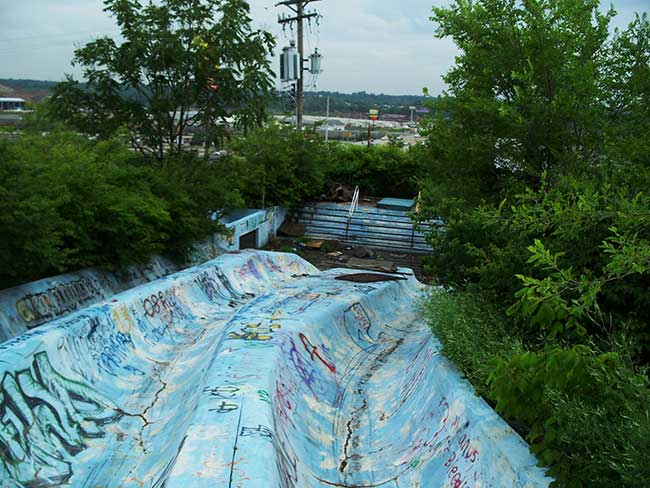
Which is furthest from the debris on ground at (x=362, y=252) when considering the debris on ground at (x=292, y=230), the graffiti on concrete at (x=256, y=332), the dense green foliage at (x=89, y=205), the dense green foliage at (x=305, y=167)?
the graffiti on concrete at (x=256, y=332)

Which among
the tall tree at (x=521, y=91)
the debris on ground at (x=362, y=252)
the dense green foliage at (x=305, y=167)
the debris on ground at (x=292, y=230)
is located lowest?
the debris on ground at (x=292, y=230)

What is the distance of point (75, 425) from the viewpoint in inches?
255

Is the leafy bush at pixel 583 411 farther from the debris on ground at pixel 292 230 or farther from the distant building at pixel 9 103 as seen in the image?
the distant building at pixel 9 103

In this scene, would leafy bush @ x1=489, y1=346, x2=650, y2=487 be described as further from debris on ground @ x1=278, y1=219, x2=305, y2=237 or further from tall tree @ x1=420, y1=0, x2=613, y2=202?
debris on ground @ x1=278, y1=219, x2=305, y2=237

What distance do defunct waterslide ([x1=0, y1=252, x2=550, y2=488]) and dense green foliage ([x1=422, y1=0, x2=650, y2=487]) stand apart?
0.72 meters

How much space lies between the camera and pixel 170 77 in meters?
15.1

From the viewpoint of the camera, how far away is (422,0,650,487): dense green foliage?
3.89 meters

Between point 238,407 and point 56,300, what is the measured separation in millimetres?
5041

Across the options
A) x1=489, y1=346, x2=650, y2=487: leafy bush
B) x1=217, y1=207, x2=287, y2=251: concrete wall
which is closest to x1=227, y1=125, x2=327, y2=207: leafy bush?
x1=217, y1=207, x2=287, y2=251: concrete wall

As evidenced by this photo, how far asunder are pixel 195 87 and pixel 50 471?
1158 cm

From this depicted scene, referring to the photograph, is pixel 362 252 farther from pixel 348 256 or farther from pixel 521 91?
pixel 521 91

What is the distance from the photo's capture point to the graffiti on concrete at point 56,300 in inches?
341

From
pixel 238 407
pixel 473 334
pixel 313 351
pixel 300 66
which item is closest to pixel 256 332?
pixel 313 351

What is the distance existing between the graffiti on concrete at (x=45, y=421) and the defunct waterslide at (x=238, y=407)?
16 millimetres
